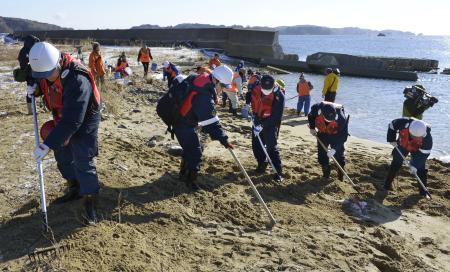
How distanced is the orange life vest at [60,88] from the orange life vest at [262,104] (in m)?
3.04

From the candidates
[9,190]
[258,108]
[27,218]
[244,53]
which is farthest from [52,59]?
[244,53]

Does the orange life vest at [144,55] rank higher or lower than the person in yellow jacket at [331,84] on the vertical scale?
higher

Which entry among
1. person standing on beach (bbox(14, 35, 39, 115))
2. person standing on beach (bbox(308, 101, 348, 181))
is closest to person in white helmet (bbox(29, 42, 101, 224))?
person standing on beach (bbox(14, 35, 39, 115))

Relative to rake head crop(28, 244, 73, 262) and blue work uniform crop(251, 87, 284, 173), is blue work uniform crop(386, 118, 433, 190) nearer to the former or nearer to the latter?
blue work uniform crop(251, 87, 284, 173)

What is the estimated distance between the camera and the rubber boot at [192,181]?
17.8 ft

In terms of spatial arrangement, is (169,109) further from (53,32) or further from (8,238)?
(53,32)

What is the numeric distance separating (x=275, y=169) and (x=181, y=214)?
7.05 feet

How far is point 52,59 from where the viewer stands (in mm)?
3594

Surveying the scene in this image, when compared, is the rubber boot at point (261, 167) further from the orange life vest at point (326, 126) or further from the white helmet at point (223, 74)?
the white helmet at point (223, 74)

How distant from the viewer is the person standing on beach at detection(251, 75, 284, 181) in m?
6.38

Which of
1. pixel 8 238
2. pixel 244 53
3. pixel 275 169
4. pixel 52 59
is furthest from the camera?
pixel 244 53

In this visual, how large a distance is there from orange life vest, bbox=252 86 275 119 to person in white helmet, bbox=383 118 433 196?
76.9 inches

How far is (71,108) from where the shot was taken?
3594mm

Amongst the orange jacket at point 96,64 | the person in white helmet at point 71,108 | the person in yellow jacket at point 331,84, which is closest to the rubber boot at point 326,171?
the person in white helmet at point 71,108
